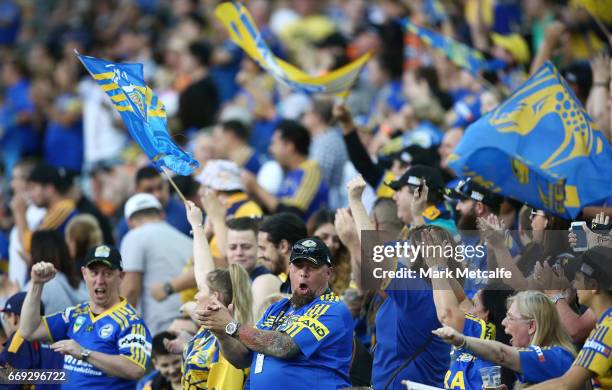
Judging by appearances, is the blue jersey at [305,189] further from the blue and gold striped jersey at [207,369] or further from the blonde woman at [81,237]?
the blue and gold striped jersey at [207,369]

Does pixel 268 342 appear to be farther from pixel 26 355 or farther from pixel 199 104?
pixel 199 104

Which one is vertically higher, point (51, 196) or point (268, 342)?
point (51, 196)

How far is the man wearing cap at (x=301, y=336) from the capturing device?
7.54 metres

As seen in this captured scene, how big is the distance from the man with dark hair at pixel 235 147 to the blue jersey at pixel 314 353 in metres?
6.32

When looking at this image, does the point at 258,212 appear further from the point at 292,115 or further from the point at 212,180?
the point at 292,115

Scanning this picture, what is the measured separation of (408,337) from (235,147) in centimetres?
618

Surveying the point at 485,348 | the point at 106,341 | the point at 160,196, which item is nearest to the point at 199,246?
the point at 106,341

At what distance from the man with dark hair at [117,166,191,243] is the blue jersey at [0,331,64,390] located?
337 cm

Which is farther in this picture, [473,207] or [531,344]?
[473,207]

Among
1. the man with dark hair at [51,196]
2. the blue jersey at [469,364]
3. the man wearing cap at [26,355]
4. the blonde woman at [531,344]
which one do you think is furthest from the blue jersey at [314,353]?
the man with dark hair at [51,196]

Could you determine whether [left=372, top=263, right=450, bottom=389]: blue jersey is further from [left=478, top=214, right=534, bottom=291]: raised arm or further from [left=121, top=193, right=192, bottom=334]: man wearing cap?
[left=121, top=193, right=192, bottom=334]: man wearing cap

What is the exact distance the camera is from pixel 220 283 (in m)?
8.51

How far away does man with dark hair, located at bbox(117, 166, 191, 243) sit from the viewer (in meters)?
12.4

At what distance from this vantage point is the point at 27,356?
364 inches
